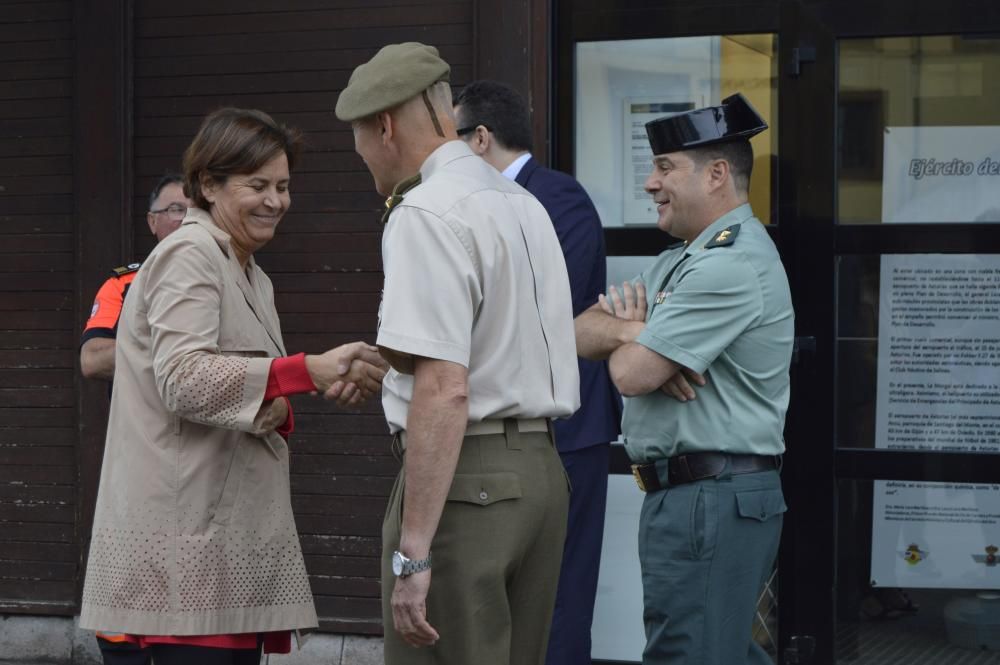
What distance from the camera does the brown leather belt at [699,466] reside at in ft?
11.7

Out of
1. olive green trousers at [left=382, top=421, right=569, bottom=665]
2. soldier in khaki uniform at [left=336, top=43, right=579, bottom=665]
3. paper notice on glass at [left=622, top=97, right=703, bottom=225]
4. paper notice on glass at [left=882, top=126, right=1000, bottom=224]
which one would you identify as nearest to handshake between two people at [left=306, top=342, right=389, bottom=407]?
soldier in khaki uniform at [left=336, top=43, right=579, bottom=665]

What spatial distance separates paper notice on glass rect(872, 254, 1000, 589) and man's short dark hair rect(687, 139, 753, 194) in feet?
5.77

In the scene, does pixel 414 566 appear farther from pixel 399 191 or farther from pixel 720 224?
pixel 720 224

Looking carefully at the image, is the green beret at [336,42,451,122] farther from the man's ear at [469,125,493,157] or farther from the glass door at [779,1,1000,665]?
the glass door at [779,1,1000,665]

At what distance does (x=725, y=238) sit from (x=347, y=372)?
1.06 metres

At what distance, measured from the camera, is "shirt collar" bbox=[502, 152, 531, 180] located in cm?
468

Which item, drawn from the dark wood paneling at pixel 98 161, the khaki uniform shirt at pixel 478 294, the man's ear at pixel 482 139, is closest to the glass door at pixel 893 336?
the man's ear at pixel 482 139

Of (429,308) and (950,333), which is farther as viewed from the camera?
(950,333)

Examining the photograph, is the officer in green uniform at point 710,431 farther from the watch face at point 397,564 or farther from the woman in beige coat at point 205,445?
the watch face at point 397,564

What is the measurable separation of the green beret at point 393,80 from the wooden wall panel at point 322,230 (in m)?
2.78

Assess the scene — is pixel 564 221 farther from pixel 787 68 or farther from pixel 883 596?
pixel 883 596

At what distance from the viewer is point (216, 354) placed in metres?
3.28

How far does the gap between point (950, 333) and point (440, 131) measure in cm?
300

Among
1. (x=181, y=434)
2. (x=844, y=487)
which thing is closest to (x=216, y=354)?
(x=181, y=434)
